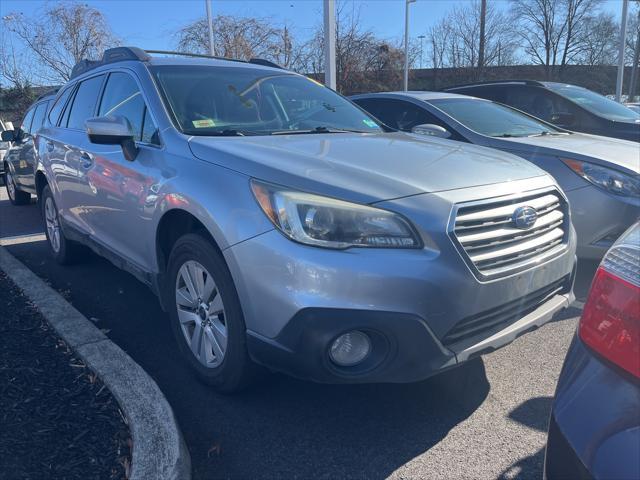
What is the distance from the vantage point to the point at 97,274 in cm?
494

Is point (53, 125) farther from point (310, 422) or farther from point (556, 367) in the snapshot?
point (556, 367)

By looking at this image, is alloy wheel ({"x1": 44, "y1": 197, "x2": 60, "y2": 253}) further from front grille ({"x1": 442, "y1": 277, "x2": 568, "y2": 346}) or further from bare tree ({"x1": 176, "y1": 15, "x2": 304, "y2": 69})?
bare tree ({"x1": 176, "y1": 15, "x2": 304, "y2": 69})

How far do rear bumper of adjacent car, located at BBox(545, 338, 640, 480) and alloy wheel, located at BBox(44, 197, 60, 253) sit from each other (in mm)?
4762

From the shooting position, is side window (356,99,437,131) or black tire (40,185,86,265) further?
side window (356,99,437,131)

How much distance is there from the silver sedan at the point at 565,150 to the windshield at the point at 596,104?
1711 millimetres

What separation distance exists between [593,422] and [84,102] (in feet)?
14.8

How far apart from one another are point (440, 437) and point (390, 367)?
1.74 feet

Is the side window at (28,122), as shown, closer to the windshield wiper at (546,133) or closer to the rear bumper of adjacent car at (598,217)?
the windshield wiper at (546,133)

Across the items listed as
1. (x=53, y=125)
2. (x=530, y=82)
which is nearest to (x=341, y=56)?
(x=530, y=82)

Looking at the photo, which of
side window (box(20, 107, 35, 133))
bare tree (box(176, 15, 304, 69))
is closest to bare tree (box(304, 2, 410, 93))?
bare tree (box(176, 15, 304, 69))

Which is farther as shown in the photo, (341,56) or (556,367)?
(341,56)

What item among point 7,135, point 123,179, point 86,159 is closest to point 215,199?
point 123,179

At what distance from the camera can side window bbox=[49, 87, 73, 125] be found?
5.07m

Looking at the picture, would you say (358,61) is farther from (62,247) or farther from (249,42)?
(62,247)
